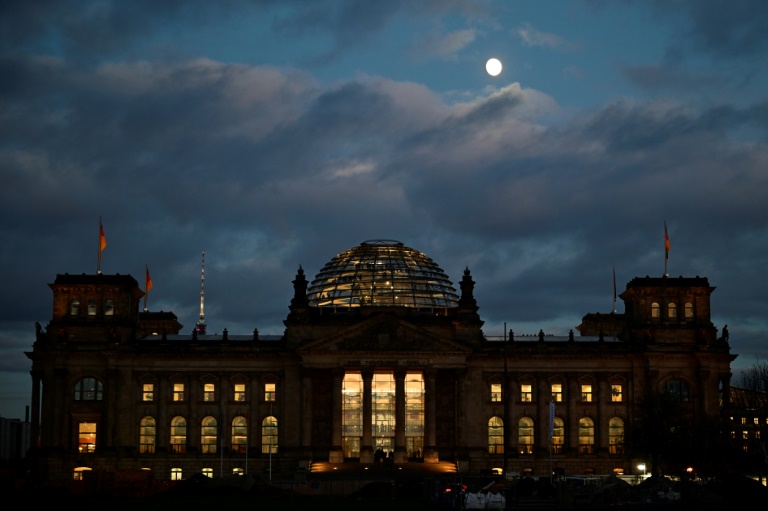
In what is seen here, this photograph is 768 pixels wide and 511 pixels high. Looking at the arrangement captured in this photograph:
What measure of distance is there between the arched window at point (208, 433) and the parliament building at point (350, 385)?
0.17m

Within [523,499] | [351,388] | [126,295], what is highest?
[126,295]

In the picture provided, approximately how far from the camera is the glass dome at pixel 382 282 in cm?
15650

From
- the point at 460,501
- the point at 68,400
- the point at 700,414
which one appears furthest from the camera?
the point at 68,400

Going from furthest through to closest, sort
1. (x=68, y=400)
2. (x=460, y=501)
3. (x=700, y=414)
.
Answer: (x=68, y=400) < (x=700, y=414) < (x=460, y=501)

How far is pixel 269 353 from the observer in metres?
146

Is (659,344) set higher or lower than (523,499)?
higher

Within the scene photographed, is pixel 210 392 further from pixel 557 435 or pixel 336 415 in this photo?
pixel 557 435

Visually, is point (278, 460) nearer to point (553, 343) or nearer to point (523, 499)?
point (553, 343)

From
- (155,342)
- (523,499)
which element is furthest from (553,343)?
(523,499)

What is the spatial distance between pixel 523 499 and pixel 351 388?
5625 centimetres

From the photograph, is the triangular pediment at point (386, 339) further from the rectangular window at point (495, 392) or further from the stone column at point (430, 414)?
the rectangular window at point (495, 392)

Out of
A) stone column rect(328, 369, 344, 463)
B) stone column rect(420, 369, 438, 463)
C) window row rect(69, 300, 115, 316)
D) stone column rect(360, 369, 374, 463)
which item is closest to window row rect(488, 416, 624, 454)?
stone column rect(420, 369, 438, 463)

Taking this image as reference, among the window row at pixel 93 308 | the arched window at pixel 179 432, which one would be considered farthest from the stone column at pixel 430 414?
the window row at pixel 93 308

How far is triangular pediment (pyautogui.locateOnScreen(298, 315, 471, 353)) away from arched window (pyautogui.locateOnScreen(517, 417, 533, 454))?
35.0ft
